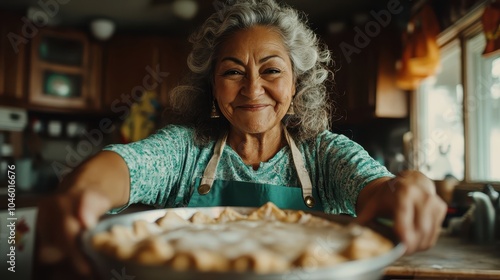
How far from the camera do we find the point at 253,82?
1116 mm

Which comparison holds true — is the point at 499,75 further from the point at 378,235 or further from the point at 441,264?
the point at 378,235

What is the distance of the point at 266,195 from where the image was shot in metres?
1.15

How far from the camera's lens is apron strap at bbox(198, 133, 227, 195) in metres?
1.17

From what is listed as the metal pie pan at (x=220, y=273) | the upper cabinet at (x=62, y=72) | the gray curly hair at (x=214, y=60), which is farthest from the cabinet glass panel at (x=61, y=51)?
the metal pie pan at (x=220, y=273)

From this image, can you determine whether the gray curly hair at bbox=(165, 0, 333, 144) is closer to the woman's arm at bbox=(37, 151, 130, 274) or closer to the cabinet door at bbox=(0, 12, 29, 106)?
the woman's arm at bbox=(37, 151, 130, 274)

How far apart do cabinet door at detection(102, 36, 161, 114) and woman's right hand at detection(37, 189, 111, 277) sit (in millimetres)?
3386

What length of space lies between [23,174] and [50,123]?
640mm

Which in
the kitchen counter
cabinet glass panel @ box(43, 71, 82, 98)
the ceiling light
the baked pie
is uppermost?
the ceiling light

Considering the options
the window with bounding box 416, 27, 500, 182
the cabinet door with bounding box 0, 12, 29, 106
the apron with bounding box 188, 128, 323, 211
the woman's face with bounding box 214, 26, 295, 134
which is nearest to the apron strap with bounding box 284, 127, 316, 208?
the apron with bounding box 188, 128, 323, 211

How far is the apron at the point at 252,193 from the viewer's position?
114 cm

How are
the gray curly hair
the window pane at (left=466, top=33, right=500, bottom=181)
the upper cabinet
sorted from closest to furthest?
1. the gray curly hair
2. the window pane at (left=466, top=33, right=500, bottom=181)
3. the upper cabinet

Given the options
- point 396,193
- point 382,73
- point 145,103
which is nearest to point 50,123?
point 145,103

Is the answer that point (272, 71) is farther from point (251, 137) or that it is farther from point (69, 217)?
point (69, 217)

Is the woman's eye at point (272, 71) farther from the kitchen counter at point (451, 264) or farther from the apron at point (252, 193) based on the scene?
the kitchen counter at point (451, 264)
